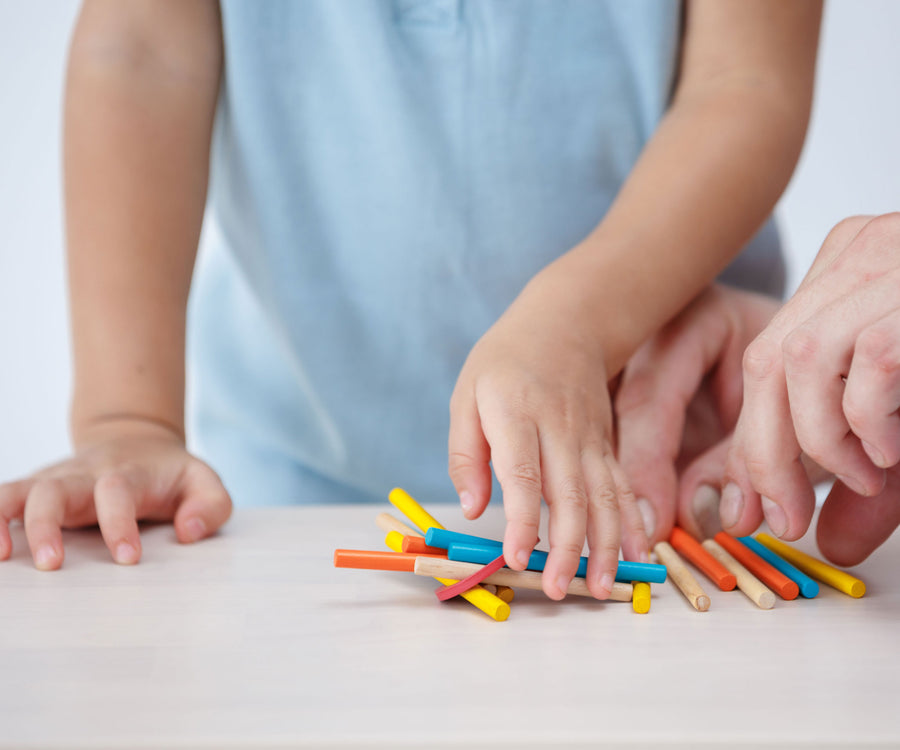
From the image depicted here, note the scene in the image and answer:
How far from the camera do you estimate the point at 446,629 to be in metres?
0.42

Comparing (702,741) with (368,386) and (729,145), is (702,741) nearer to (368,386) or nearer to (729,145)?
(729,145)

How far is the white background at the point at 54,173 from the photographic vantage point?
2.23 metres

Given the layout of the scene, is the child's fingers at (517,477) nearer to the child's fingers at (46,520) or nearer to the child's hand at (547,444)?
the child's hand at (547,444)

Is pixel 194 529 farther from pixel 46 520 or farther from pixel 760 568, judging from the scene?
pixel 760 568

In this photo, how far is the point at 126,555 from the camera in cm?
54

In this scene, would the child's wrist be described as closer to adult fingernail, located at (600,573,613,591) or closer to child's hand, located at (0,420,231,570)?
child's hand, located at (0,420,231,570)

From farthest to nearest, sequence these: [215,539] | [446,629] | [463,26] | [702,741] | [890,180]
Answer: [890,180], [463,26], [215,539], [446,629], [702,741]

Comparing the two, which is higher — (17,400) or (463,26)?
(463,26)

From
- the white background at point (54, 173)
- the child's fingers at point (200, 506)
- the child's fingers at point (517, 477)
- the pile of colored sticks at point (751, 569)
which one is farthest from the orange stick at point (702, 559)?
the white background at point (54, 173)

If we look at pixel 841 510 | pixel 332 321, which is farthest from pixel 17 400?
pixel 841 510

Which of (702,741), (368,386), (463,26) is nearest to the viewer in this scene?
(702,741)

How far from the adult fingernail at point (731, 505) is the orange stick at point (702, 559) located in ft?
0.08

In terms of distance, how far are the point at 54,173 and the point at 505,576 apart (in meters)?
2.30

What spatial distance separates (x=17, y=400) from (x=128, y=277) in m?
1.84
